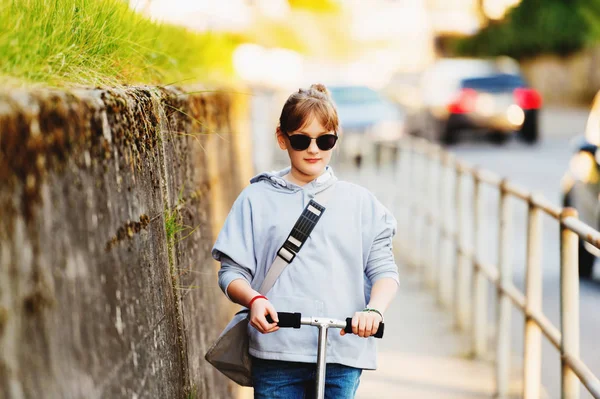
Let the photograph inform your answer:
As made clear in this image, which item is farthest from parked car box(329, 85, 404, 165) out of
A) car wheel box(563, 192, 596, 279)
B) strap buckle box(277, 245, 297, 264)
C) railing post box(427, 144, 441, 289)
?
strap buckle box(277, 245, 297, 264)

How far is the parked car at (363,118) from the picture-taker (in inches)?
815

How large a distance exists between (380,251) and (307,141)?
0.40 meters

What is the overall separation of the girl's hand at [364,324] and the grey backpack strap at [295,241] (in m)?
0.30

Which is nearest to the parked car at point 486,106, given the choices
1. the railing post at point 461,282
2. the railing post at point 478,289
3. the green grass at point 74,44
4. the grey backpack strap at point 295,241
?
the railing post at point 461,282

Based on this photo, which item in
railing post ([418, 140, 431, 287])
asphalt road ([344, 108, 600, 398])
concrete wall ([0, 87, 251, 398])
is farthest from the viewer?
railing post ([418, 140, 431, 287])

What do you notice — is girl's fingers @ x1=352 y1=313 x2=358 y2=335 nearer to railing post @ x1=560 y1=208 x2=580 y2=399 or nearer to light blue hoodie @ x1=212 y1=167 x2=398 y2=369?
light blue hoodie @ x1=212 y1=167 x2=398 y2=369

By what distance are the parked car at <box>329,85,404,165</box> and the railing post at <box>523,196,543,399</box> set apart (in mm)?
14563

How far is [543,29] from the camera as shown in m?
41.2

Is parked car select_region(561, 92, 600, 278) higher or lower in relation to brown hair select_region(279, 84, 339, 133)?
lower

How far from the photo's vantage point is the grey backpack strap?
10.1 feet

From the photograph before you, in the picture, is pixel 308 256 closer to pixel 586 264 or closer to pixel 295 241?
pixel 295 241

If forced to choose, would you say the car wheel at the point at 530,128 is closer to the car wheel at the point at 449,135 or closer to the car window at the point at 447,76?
the car window at the point at 447,76

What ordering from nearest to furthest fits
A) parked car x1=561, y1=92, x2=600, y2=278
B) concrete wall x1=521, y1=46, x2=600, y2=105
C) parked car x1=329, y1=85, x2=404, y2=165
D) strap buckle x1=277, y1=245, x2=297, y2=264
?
1. strap buckle x1=277, y1=245, x2=297, y2=264
2. parked car x1=561, y1=92, x2=600, y2=278
3. parked car x1=329, y1=85, x2=404, y2=165
4. concrete wall x1=521, y1=46, x2=600, y2=105

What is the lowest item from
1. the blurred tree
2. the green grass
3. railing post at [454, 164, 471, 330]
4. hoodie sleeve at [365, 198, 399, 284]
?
railing post at [454, 164, 471, 330]
